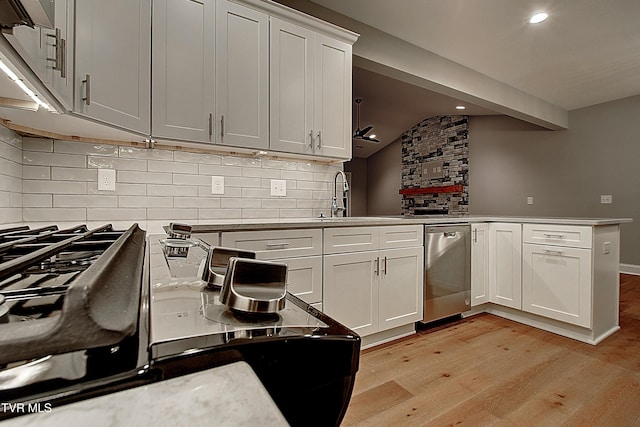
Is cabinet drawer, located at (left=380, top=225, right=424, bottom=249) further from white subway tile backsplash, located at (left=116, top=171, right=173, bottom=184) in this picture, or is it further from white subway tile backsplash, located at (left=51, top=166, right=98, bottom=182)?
white subway tile backsplash, located at (left=51, top=166, right=98, bottom=182)

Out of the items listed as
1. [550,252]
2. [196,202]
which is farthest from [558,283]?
[196,202]

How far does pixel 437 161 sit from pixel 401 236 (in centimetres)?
534

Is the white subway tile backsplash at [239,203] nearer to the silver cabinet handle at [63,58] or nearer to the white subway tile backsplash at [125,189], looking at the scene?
the white subway tile backsplash at [125,189]

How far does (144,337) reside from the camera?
11.2 inches

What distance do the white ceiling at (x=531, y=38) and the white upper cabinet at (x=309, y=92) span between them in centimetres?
51

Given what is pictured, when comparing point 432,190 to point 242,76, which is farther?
point 432,190

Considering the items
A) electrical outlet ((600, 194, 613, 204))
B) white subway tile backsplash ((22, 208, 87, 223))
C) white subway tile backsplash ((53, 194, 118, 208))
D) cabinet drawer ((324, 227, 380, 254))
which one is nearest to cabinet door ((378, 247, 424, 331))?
cabinet drawer ((324, 227, 380, 254))

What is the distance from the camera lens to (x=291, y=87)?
2289mm

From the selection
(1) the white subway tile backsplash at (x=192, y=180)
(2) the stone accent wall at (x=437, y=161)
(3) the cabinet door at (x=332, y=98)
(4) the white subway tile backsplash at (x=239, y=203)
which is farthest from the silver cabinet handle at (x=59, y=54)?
(2) the stone accent wall at (x=437, y=161)

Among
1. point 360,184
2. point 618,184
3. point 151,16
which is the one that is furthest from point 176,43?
point 360,184

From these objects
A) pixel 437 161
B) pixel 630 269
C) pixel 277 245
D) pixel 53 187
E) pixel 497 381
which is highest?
pixel 437 161

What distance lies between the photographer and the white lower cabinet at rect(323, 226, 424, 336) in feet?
6.57

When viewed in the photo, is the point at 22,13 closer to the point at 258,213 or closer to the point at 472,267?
the point at 258,213

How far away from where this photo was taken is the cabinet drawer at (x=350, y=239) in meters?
1.99
